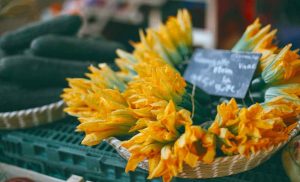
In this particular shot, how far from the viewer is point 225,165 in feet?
2.68

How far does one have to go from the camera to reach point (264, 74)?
99 centimetres

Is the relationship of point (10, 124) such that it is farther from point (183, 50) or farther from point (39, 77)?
point (183, 50)

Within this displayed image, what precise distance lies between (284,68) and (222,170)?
0.91ft

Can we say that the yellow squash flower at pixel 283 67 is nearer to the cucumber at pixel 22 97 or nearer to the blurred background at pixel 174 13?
the cucumber at pixel 22 97

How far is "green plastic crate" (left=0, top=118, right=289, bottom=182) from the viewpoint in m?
0.94

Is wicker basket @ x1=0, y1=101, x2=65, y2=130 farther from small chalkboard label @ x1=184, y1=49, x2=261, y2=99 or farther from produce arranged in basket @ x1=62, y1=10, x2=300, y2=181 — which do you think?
small chalkboard label @ x1=184, y1=49, x2=261, y2=99

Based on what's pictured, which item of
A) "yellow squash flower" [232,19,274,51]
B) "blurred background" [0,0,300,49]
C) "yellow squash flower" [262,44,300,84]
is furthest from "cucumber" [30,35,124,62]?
→ "yellow squash flower" [262,44,300,84]

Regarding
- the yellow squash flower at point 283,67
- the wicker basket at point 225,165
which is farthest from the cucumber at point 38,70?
the yellow squash flower at point 283,67

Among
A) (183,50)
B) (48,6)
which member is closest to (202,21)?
(48,6)

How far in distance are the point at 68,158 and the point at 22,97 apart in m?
0.28

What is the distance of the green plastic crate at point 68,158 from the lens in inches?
36.8

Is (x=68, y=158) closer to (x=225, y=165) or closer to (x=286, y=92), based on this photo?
(x=225, y=165)

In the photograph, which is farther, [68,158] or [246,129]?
[68,158]

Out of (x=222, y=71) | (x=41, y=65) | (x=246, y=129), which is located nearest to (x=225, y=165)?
(x=246, y=129)
